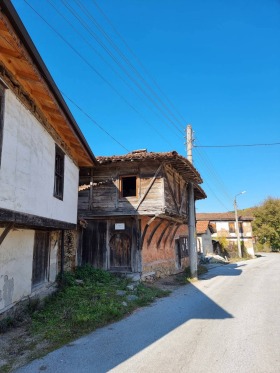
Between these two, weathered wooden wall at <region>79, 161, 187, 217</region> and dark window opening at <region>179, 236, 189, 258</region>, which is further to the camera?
dark window opening at <region>179, 236, 189, 258</region>

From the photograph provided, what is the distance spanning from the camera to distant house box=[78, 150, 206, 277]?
12.4m

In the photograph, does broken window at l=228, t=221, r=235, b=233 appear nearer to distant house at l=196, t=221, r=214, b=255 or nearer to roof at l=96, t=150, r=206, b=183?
distant house at l=196, t=221, r=214, b=255

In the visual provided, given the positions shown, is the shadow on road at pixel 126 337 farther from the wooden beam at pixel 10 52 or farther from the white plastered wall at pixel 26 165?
the wooden beam at pixel 10 52

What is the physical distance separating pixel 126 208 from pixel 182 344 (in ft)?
25.5

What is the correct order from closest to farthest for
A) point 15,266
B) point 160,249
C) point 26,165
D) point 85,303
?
1. point 26,165
2. point 15,266
3. point 85,303
4. point 160,249

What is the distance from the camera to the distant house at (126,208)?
40.7 feet

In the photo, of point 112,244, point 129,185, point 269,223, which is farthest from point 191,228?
point 269,223

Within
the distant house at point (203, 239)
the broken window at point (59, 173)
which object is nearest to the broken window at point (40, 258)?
the broken window at point (59, 173)

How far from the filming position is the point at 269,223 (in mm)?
48094

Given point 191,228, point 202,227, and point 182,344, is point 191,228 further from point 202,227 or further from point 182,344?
point 202,227

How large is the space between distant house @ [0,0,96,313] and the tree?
44935 mm

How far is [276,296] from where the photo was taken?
10.0 m

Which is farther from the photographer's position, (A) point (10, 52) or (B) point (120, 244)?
(B) point (120, 244)

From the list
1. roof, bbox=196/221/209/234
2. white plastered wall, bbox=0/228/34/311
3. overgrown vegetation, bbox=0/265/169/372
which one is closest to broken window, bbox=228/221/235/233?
roof, bbox=196/221/209/234
